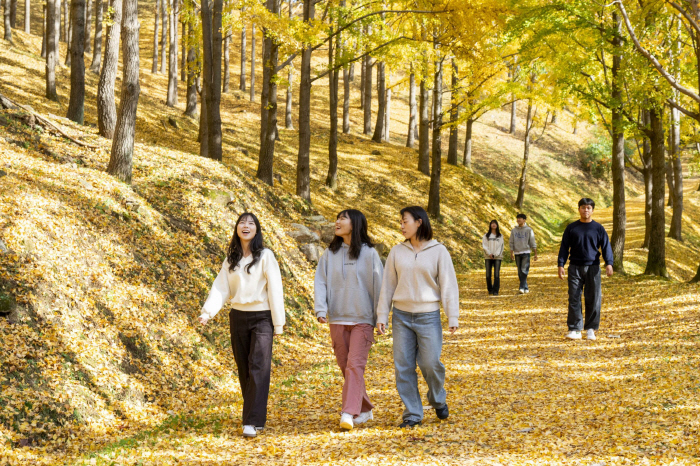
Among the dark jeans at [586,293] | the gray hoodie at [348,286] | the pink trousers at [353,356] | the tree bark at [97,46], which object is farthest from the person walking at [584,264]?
the tree bark at [97,46]

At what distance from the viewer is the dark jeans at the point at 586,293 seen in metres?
9.26

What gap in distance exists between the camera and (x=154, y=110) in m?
23.1

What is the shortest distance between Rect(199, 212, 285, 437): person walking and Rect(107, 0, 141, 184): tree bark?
20.5ft

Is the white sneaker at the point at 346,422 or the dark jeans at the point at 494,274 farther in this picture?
the dark jeans at the point at 494,274

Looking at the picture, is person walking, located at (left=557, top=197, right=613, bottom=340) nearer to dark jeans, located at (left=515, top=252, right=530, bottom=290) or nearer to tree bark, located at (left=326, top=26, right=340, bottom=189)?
dark jeans, located at (left=515, top=252, right=530, bottom=290)

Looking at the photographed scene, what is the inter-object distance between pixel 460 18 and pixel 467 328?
8.27m

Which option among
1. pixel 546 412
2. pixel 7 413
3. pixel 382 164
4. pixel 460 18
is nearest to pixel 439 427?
pixel 546 412

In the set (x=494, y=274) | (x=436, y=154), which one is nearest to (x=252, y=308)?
(x=494, y=274)

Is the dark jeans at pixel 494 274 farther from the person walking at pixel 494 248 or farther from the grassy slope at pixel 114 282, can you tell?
the grassy slope at pixel 114 282

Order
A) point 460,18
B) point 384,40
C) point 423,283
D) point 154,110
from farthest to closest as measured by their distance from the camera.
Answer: point 154,110, point 384,40, point 460,18, point 423,283

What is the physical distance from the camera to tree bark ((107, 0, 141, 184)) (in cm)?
1077

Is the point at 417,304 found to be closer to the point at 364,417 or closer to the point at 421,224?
the point at 421,224

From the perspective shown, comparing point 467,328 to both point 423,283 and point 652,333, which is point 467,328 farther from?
point 423,283

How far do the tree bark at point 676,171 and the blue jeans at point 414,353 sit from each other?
14.4 metres
